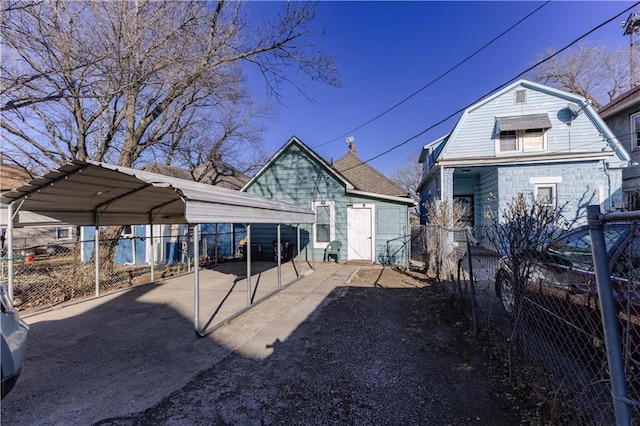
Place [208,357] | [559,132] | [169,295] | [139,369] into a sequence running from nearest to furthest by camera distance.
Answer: [139,369], [208,357], [169,295], [559,132]

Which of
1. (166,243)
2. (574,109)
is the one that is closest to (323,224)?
(166,243)

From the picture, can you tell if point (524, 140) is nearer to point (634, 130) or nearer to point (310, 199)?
point (634, 130)

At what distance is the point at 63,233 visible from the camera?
19.1 metres

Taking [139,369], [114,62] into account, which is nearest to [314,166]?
[114,62]

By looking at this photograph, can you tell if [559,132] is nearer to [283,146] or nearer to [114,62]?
[283,146]

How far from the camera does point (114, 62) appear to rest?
741 cm

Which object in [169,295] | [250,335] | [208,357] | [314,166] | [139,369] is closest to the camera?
[139,369]

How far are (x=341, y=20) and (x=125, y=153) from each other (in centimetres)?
818

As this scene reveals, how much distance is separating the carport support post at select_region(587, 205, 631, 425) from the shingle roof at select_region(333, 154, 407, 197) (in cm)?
1114

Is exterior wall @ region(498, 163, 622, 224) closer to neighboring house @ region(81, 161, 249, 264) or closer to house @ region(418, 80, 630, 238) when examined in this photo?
house @ region(418, 80, 630, 238)

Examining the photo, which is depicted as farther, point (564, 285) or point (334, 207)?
point (334, 207)

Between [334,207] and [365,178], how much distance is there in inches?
143

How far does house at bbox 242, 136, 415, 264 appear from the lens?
1174 cm

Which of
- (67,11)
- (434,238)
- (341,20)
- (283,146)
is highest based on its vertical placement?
(341,20)
